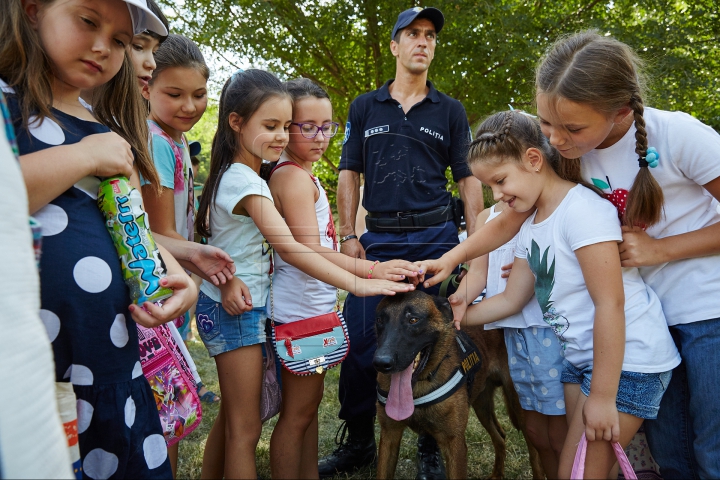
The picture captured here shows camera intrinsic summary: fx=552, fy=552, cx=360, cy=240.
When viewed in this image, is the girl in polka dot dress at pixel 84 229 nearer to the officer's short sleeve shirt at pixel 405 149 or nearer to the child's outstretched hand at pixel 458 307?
the child's outstretched hand at pixel 458 307

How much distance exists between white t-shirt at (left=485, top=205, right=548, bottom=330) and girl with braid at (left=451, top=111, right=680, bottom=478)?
0.07m

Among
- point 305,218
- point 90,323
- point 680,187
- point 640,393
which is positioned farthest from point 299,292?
point 680,187

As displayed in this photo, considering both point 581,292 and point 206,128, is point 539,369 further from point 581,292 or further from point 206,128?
point 206,128

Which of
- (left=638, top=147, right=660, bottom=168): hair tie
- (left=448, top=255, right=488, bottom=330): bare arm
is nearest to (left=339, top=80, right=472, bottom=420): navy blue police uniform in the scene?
(left=448, top=255, right=488, bottom=330): bare arm

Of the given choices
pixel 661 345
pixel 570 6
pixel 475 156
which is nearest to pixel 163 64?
pixel 475 156

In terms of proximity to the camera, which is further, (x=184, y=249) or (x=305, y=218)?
(x=305, y=218)

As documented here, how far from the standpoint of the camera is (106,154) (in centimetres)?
180

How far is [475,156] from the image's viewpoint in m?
2.96

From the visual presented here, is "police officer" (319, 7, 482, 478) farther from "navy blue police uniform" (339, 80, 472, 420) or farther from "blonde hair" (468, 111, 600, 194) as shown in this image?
"blonde hair" (468, 111, 600, 194)

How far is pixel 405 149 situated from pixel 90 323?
3.02 metres

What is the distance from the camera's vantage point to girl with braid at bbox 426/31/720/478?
2.40 m

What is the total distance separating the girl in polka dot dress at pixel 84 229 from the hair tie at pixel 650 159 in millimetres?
1950

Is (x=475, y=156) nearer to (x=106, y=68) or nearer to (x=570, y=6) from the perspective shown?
(x=106, y=68)

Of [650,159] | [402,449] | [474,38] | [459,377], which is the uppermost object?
[474,38]
